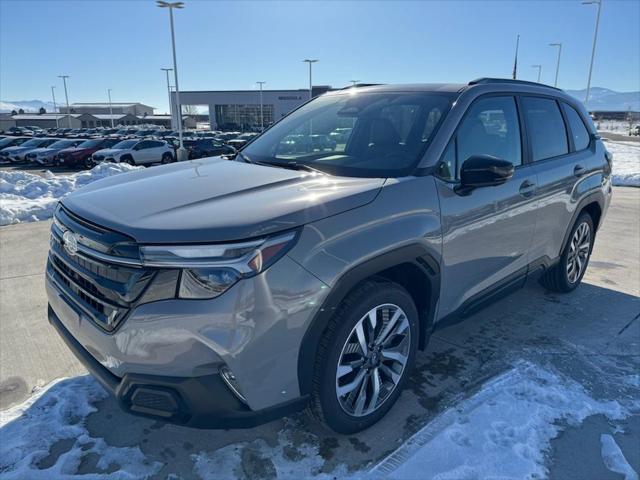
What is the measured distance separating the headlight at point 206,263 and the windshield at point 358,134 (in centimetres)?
103

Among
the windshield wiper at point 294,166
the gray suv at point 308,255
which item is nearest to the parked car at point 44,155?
the gray suv at point 308,255

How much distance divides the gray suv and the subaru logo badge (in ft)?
0.04

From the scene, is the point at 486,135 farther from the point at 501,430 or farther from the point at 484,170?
the point at 501,430

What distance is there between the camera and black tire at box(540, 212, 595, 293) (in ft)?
14.4

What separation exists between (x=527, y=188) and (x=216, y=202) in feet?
7.74

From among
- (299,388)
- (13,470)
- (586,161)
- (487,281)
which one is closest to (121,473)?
(13,470)

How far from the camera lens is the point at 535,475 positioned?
91.1 inches

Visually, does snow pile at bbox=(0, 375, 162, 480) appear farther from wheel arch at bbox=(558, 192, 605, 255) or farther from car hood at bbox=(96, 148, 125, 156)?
car hood at bbox=(96, 148, 125, 156)

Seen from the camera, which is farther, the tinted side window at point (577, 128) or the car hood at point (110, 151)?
the car hood at point (110, 151)

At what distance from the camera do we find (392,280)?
2744mm

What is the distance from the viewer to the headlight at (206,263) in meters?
1.91

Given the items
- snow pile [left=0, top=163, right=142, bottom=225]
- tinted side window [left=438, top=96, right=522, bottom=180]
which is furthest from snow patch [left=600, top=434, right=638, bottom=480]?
snow pile [left=0, top=163, right=142, bottom=225]

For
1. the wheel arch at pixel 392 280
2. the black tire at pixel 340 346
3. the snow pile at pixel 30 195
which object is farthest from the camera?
the snow pile at pixel 30 195

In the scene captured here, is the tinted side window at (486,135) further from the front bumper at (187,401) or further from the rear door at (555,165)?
the front bumper at (187,401)
